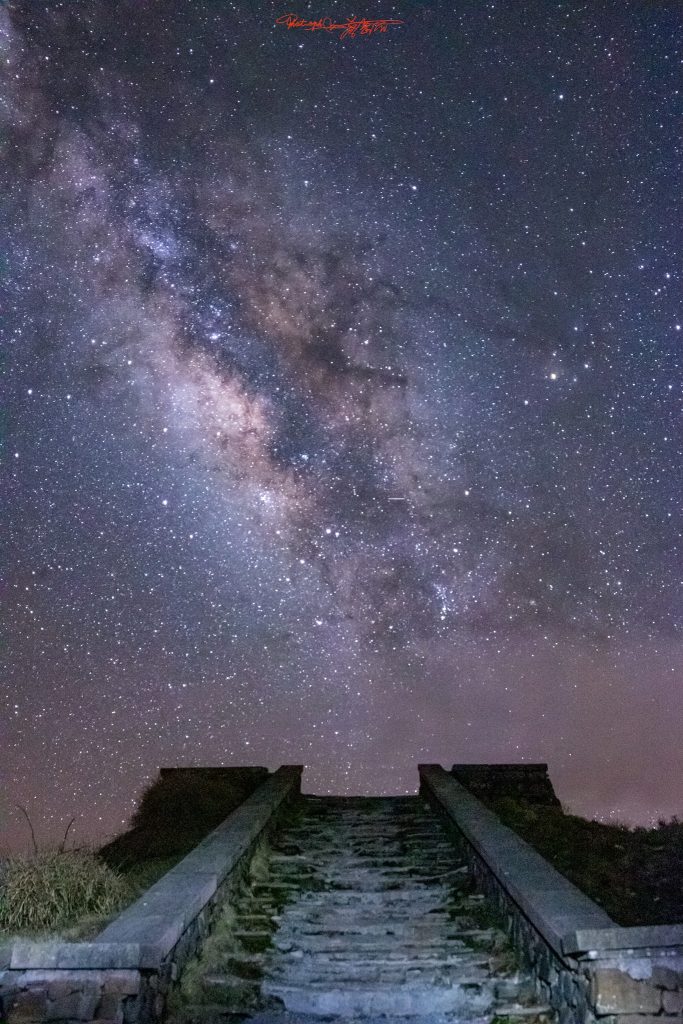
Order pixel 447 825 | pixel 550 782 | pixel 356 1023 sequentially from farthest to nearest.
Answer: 1. pixel 550 782
2. pixel 447 825
3. pixel 356 1023

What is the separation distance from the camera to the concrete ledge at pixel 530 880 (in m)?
5.04

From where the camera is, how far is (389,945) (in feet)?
21.1

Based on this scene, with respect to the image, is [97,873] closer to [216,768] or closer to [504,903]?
[504,903]

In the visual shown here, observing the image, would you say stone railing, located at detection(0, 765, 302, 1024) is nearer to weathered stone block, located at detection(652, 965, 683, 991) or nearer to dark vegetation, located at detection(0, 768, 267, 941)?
dark vegetation, located at detection(0, 768, 267, 941)

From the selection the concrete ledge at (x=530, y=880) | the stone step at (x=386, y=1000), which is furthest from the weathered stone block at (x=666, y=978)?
the stone step at (x=386, y=1000)

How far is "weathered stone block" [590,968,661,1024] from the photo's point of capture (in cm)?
454

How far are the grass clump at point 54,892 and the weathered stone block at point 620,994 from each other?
3520mm

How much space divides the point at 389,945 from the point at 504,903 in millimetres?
939

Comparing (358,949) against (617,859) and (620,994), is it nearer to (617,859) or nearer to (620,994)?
(620,994)

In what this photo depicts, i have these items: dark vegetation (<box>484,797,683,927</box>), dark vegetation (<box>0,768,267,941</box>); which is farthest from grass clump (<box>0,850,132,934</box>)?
dark vegetation (<box>484,797,683,927</box>)

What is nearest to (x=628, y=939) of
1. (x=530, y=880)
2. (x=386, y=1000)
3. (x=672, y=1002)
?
(x=672, y=1002)

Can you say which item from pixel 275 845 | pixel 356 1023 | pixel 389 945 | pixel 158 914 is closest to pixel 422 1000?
pixel 356 1023

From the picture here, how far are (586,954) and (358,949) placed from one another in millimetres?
2212

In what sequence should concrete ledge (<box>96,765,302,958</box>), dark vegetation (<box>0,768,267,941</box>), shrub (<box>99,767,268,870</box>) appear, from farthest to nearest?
shrub (<box>99,767,268,870</box>) < dark vegetation (<box>0,768,267,941</box>) < concrete ledge (<box>96,765,302,958</box>)
